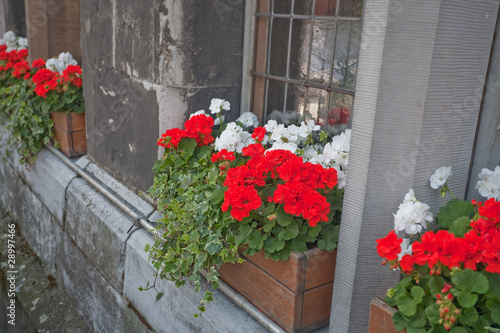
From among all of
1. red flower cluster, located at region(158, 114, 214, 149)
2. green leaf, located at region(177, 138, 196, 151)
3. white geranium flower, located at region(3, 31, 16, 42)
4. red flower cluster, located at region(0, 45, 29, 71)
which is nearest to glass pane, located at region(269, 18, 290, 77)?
red flower cluster, located at region(158, 114, 214, 149)

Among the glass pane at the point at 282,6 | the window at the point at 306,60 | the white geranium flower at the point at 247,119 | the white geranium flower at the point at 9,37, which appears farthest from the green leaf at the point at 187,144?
the white geranium flower at the point at 9,37

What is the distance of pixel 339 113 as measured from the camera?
7.29 feet

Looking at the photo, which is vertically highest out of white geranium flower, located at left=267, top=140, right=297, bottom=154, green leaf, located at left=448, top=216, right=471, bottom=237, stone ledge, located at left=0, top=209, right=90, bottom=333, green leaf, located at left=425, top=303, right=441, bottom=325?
white geranium flower, located at left=267, top=140, right=297, bottom=154

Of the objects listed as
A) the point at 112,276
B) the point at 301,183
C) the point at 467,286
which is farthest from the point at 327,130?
the point at 112,276

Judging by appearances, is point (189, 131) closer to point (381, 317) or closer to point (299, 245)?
point (299, 245)

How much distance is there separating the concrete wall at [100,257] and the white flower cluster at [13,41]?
1.45 m

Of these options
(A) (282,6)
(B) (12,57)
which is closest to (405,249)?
(A) (282,6)

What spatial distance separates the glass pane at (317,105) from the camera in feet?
7.50

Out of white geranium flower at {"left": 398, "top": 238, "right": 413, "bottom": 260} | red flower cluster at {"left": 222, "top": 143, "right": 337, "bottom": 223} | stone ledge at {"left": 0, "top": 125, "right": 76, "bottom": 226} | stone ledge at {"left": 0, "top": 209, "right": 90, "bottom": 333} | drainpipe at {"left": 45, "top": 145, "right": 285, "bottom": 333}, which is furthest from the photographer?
stone ledge at {"left": 0, "top": 125, "right": 76, "bottom": 226}

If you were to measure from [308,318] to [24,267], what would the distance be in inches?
124

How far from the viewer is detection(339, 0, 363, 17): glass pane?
2.04m

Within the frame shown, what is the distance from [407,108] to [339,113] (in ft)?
2.37

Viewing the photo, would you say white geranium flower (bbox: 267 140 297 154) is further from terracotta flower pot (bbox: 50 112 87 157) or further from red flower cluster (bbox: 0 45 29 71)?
red flower cluster (bbox: 0 45 29 71)

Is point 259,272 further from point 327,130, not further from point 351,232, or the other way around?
point 327,130
